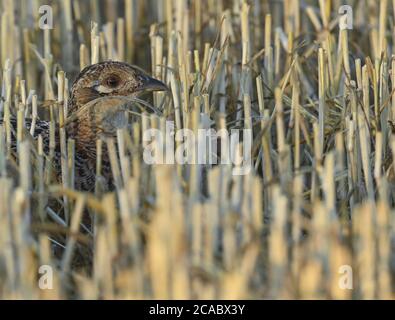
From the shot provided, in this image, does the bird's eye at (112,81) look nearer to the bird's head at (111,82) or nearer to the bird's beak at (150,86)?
the bird's head at (111,82)

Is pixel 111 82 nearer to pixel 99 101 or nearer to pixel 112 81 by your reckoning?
pixel 112 81

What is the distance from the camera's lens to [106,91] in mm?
6719

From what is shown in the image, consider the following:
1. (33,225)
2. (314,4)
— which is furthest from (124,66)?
(314,4)

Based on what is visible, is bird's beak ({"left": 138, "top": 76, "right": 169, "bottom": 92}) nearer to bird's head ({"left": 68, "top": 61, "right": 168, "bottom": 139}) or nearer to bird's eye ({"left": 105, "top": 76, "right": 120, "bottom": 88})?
bird's head ({"left": 68, "top": 61, "right": 168, "bottom": 139})

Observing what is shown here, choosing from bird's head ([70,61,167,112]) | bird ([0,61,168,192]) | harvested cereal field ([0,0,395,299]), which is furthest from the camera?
bird's head ([70,61,167,112])

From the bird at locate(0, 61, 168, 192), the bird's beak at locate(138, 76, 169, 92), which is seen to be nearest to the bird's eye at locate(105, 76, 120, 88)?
the bird at locate(0, 61, 168, 192)

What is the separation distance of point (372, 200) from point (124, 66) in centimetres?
194

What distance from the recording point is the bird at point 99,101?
6.58 meters

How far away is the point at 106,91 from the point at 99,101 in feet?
0.39

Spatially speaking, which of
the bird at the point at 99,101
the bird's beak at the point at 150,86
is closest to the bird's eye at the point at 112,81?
the bird at the point at 99,101

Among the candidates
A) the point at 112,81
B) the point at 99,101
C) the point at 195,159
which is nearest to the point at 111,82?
the point at 112,81

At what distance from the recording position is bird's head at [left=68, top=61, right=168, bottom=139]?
21.8 feet

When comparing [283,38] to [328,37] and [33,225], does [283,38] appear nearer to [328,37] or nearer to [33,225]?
[328,37]

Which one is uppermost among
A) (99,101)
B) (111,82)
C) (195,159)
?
(111,82)
